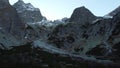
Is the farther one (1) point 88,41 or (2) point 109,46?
(1) point 88,41

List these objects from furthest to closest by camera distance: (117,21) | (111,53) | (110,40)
→ 1. (117,21)
2. (110,40)
3. (111,53)

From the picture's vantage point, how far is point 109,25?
7190 inches

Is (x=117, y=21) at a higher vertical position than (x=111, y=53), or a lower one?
higher

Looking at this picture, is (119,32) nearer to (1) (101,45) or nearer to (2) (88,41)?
(1) (101,45)

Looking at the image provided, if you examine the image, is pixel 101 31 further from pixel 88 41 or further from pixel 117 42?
pixel 117 42

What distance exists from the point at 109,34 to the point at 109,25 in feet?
30.6

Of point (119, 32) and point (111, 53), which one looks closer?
point (111, 53)

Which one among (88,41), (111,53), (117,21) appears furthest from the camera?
(88,41)

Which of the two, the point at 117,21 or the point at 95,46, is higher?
the point at 117,21

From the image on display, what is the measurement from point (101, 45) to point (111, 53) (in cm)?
1573

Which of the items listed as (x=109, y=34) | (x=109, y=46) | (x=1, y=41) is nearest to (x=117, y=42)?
(x=109, y=46)

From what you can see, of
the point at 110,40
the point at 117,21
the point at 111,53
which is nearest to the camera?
the point at 111,53

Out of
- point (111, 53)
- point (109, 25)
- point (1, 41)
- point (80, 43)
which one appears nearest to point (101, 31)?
point (109, 25)

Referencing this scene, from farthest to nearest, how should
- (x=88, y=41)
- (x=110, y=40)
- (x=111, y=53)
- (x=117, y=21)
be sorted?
1. (x=88, y=41)
2. (x=117, y=21)
3. (x=110, y=40)
4. (x=111, y=53)
